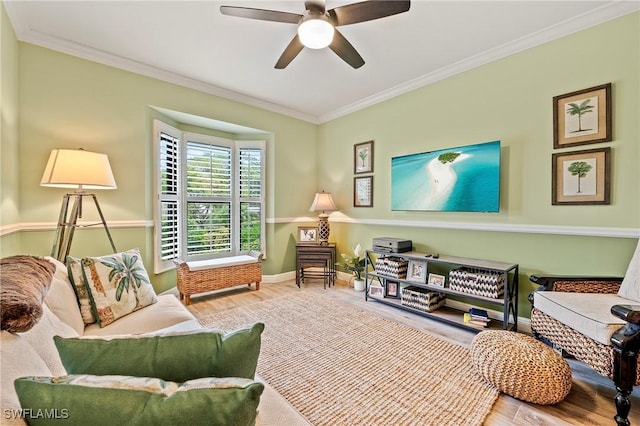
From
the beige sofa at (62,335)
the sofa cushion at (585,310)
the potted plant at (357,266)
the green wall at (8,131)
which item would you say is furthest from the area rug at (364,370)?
the green wall at (8,131)

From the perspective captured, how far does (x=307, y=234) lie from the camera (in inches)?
171

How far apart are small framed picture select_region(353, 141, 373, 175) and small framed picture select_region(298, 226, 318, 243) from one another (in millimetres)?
1130

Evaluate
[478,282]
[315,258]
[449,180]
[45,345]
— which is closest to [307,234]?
[315,258]

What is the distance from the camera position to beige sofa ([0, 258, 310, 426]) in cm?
69

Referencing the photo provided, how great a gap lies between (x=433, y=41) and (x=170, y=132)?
3.16m

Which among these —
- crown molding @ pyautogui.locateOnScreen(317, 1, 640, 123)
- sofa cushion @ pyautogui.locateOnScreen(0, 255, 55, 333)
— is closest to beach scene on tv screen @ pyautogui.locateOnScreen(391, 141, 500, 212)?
Result: crown molding @ pyautogui.locateOnScreen(317, 1, 640, 123)

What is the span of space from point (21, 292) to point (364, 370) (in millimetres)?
1904

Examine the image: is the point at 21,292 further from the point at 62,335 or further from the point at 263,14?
the point at 263,14

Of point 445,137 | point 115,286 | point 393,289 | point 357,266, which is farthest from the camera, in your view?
point 357,266

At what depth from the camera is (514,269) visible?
8.46ft

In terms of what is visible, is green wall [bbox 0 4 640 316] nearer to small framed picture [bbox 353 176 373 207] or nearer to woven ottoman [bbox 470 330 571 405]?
small framed picture [bbox 353 176 373 207]

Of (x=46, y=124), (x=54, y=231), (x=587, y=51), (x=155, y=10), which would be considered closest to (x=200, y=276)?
(x=54, y=231)

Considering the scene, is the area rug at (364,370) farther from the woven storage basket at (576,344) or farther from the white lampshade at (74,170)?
the white lampshade at (74,170)

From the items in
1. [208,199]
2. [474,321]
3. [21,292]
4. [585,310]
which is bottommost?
[474,321]
